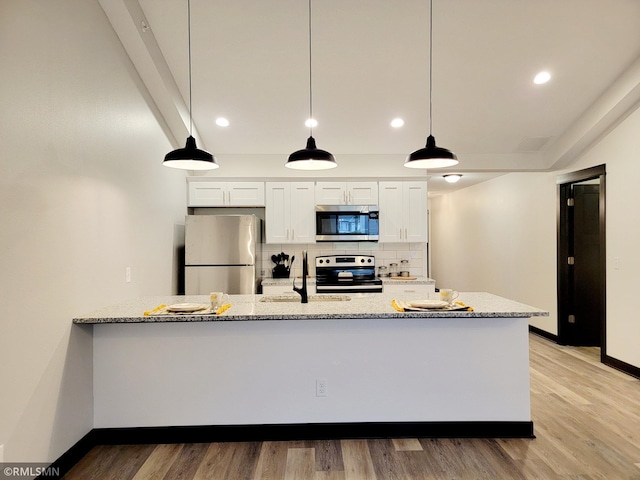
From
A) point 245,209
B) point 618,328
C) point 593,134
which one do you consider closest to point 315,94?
point 245,209

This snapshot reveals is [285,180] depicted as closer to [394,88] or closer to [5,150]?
[394,88]

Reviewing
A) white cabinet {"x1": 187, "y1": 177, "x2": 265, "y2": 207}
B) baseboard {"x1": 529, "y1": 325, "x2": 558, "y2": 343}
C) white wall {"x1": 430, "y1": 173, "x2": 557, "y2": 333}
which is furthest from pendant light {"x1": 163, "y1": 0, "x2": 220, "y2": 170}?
baseboard {"x1": 529, "y1": 325, "x2": 558, "y2": 343}

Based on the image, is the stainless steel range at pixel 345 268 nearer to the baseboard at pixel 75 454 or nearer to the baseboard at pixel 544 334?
the baseboard at pixel 544 334

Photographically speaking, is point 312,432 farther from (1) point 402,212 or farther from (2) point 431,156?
(1) point 402,212

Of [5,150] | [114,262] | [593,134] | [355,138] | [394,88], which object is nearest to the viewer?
[5,150]

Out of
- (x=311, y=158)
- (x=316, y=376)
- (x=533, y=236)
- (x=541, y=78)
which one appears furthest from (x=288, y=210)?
(x=533, y=236)

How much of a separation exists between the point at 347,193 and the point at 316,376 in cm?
270

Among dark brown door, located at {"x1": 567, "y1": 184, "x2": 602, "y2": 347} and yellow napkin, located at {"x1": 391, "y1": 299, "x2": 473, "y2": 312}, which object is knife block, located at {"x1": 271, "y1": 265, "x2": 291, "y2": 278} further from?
dark brown door, located at {"x1": 567, "y1": 184, "x2": 602, "y2": 347}

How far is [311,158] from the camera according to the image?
7.85 feet

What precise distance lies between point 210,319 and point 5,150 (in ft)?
4.35

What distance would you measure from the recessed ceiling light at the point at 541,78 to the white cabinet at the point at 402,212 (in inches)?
64.8

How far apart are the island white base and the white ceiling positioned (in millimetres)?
2300

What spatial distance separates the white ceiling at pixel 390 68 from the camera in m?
2.86

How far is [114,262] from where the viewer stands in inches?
108
